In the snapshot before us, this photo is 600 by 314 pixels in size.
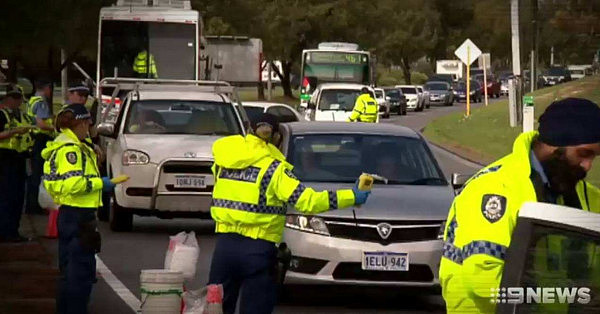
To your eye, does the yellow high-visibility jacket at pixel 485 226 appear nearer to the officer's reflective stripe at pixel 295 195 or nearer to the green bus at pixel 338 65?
the officer's reflective stripe at pixel 295 195

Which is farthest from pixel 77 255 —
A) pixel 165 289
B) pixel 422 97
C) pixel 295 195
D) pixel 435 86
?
pixel 435 86

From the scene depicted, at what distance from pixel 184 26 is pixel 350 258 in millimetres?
19267

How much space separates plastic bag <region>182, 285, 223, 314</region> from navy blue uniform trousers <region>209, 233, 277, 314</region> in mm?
107

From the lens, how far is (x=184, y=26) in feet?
96.2

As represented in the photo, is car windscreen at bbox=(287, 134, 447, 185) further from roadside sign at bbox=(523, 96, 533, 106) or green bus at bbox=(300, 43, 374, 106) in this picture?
green bus at bbox=(300, 43, 374, 106)

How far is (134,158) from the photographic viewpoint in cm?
1639

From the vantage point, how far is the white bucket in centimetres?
796

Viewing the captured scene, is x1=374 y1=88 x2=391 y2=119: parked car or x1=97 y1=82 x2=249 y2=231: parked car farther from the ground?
x1=97 y1=82 x2=249 y2=231: parked car

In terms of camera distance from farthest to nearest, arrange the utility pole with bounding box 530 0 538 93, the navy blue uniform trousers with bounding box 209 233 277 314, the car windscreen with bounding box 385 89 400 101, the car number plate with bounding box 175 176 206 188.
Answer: the car windscreen with bounding box 385 89 400 101, the car number plate with bounding box 175 176 206 188, the navy blue uniform trousers with bounding box 209 233 277 314, the utility pole with bounding box 530 0 538 93

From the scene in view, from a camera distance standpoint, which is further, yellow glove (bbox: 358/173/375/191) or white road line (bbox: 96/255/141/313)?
white road line (bbox: 96/255/141/313)

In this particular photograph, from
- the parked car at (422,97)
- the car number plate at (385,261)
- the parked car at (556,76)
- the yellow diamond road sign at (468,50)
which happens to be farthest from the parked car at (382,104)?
the parked car at (556,76)

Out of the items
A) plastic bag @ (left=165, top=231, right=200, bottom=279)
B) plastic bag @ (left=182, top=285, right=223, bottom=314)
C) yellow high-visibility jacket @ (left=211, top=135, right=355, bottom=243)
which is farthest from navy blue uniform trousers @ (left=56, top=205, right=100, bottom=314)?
yellow high-visibility jacket @ (left=211, top=135, right=355, bottom=243)

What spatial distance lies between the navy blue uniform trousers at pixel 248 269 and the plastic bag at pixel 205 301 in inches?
4.2

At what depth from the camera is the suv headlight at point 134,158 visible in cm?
1638
